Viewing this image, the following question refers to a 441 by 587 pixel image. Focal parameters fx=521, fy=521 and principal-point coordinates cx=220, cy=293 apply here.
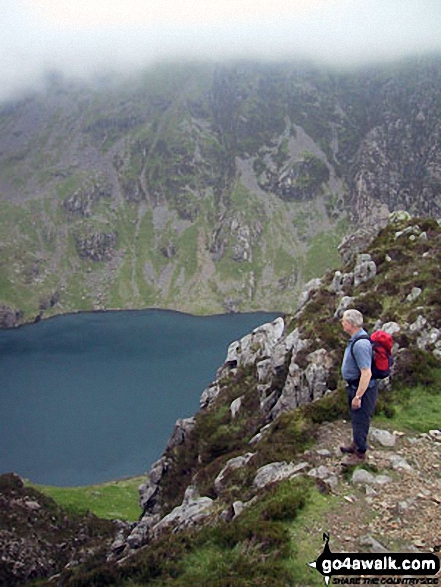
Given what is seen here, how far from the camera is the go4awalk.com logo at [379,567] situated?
11.7m

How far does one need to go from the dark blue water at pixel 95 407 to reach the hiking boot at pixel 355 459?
3882 inches

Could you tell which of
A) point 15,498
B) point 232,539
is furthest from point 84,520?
point 232,539

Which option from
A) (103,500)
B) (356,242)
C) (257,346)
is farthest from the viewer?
(103,500)

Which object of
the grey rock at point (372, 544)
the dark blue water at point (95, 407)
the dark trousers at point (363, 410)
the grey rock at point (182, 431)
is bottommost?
the dark blue water at point (95, 407)

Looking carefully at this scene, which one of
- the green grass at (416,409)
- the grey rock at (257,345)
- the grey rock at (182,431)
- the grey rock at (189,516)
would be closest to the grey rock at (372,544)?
the green grass at (416,409)

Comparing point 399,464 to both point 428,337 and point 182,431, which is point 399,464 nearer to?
point 428,337

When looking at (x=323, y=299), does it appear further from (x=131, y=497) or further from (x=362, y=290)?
(x=131, y=497)

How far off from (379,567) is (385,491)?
3.56 m

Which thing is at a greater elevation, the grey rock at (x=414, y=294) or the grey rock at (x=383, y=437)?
the grey rock at (x=414, y=294)

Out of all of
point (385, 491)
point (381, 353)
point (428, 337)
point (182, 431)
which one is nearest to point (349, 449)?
point (385, 491)

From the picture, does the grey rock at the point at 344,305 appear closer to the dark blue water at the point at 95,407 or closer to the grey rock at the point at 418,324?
the grey rock at the point at 418,324

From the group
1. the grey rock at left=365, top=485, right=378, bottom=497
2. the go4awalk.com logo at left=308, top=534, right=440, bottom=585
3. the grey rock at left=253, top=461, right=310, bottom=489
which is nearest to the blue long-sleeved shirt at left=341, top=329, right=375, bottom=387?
the grey rock at left=365, top=485, right=378, bottom=497

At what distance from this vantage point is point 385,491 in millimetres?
15406

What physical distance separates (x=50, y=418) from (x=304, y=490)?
134768 millimetres
